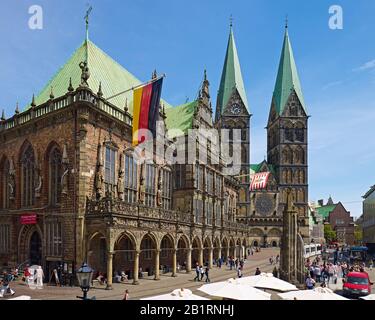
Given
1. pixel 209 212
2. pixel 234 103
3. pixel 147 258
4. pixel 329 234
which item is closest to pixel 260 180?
pixel 234 103

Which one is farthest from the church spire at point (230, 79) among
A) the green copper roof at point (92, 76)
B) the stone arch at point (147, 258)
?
the stone arch at point (147, 258)

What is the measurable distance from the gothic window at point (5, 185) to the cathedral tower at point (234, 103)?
74674 millimetres

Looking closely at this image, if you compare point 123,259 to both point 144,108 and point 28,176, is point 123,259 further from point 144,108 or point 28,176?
point 144,108

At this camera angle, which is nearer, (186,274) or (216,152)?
(186,274)

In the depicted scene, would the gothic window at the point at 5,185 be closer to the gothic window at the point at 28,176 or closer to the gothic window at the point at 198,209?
the gothic window at the point at 28,176

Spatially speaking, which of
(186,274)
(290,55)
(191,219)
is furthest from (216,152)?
(290,55)

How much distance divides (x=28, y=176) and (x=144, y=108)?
1209 centimetres

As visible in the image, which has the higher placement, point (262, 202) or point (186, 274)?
point (262, 202)

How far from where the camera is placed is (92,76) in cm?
3519

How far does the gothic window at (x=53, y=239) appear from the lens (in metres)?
29.0
